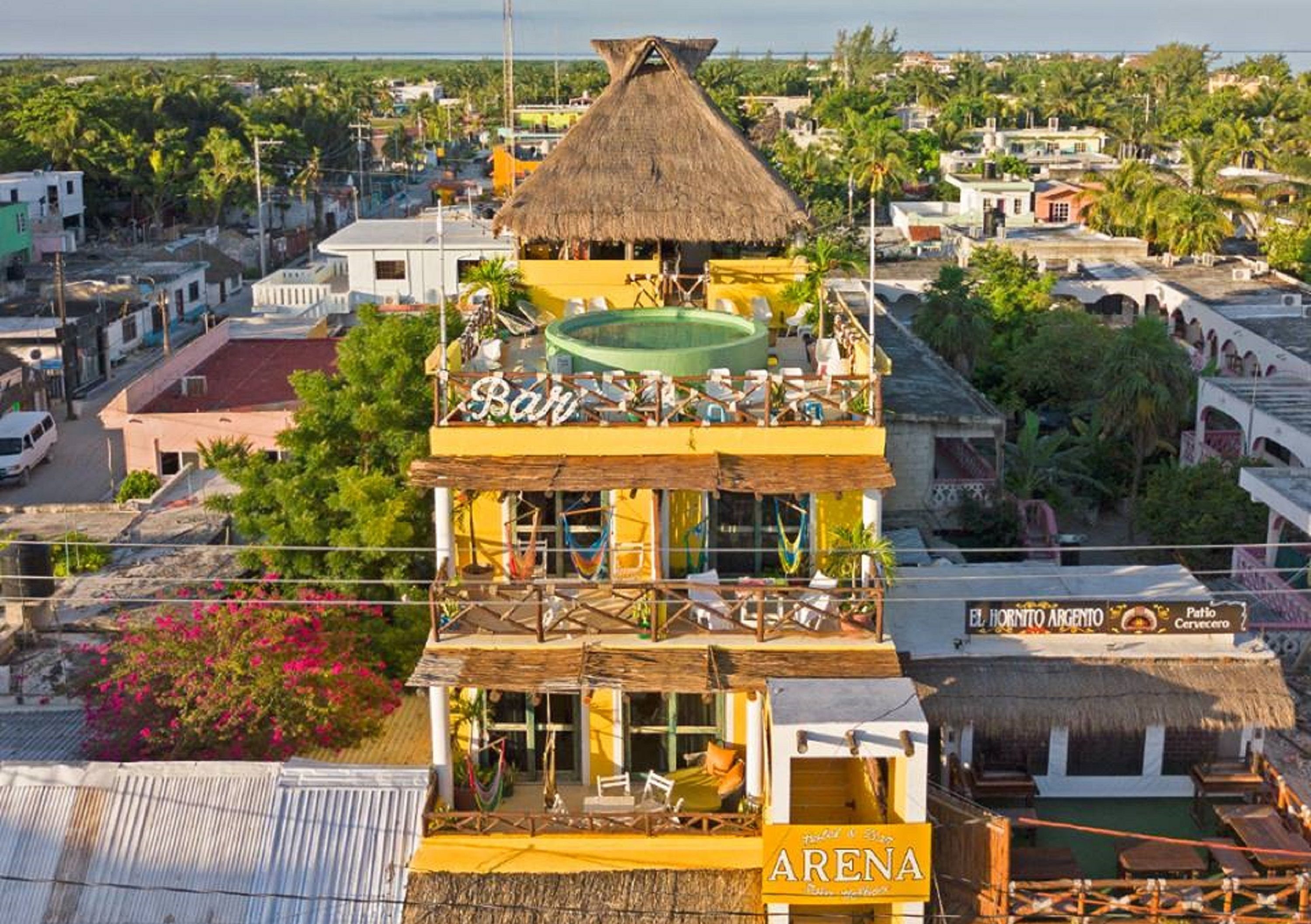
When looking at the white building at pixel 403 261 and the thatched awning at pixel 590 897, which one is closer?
the thatched awning at pixel 590 897

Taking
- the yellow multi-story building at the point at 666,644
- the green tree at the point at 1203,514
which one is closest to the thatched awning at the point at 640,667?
the yellow multi-story building at the point at 666,644

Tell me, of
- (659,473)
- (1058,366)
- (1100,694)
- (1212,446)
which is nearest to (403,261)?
(1058,366)

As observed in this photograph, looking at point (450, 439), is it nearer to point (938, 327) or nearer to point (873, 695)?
point (873, 695)

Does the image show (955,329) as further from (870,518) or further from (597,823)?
(597,823)

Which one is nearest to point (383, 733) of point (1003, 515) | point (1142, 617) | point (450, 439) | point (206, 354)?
point (450, 439)

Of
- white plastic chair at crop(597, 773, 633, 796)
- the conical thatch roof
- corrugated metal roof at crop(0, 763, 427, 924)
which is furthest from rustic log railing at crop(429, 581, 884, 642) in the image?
the conical thatch roof

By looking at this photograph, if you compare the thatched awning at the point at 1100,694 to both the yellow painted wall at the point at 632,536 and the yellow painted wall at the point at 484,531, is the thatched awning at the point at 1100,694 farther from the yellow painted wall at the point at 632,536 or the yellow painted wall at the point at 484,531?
the yellow painted wall at the point at 484,531

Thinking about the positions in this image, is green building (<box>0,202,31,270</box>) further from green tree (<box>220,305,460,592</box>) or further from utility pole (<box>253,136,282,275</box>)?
green tree (<box>220,305,460,592</box>)
